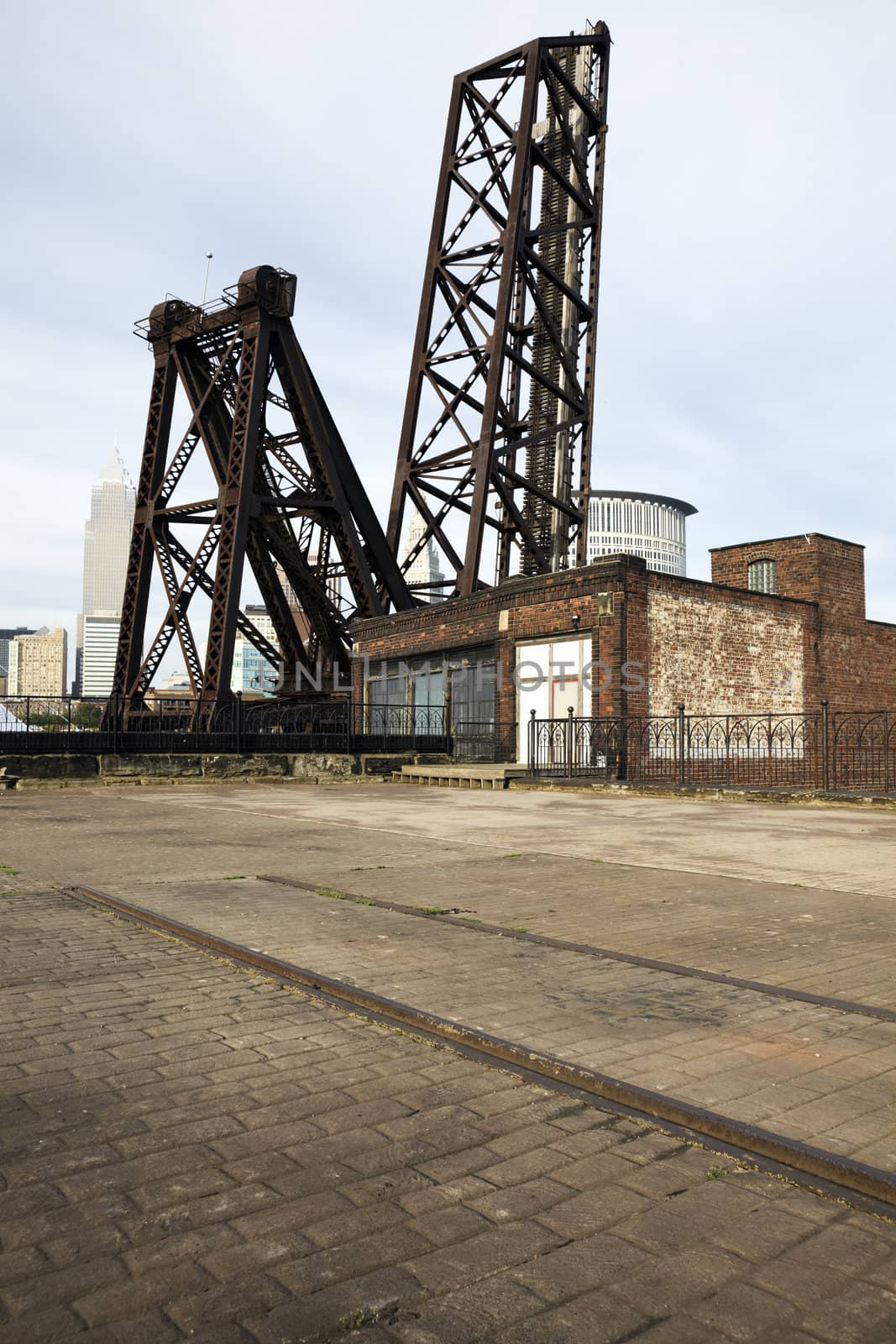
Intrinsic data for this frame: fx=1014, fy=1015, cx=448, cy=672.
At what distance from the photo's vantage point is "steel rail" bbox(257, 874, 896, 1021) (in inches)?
163

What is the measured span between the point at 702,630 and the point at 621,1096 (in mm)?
18310

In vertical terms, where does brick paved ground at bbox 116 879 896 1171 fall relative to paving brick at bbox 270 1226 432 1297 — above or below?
above

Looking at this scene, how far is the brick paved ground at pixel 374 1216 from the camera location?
2008 millimetres

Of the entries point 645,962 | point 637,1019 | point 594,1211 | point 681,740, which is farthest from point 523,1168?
point 681,740

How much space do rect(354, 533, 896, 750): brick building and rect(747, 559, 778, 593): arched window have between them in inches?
1.3

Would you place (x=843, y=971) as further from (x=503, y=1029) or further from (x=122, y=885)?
(x=122, y=885)

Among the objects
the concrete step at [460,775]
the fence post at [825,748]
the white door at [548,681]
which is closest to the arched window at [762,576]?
the fence post at [825,748]

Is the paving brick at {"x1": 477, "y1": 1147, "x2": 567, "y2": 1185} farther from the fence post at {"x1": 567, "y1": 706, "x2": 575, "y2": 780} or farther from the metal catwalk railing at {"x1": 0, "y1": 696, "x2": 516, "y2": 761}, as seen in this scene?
the metal catwalk railing at {"x1": 0, "y1": 696, "x2": 516, "y2": 761}

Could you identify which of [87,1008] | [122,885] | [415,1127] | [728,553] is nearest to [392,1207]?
[415,1127]

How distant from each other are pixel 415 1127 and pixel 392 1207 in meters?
0.47

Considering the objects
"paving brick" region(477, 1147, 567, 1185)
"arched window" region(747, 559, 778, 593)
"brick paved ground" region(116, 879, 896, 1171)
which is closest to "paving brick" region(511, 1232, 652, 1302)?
"paving brick" region(477, 1147, 567, 1185)

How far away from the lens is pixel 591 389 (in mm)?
30375

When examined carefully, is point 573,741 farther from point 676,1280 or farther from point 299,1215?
point 676,1280

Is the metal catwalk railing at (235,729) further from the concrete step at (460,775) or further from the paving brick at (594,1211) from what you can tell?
the paving brick at (594,1211)
